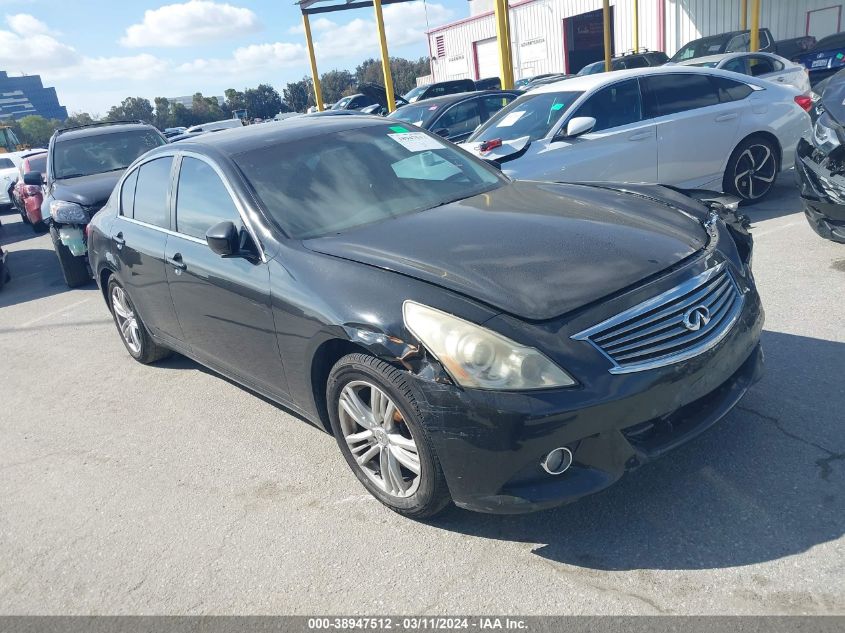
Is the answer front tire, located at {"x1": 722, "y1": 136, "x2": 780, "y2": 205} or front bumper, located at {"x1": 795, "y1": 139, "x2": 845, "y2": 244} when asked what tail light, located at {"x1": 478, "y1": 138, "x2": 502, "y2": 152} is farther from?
front bumper, located at {"x1": 795, "y1": 139, "x2": 845, "y2": 244}

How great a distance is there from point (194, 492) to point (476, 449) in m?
1.75

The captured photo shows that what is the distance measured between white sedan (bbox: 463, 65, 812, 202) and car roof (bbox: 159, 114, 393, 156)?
269cm

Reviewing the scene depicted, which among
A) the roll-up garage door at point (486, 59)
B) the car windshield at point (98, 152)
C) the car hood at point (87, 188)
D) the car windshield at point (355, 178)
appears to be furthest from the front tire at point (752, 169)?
the roll-up garage door at point (486, 59)

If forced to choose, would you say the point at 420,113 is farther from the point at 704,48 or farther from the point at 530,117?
the point at 704,48

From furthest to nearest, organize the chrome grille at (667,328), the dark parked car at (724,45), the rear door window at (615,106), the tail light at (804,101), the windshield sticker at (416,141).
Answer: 1. the dark parked car at (724,45)
2. the tail light at (804,101)
3. the rear door window at (615,106)
4. the windshield sticker at (416,141)
5. the chrome grille at (667,328)

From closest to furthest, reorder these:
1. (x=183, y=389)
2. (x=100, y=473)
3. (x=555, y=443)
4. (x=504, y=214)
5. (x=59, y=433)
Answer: (x=555, y=443)
(x=504, y=214)
(x=100, y=473)
(x=59, y=433)
(x=183, y=389)

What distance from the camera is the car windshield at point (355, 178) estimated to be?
3.65 meters

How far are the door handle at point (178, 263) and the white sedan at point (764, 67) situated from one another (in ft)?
30.7

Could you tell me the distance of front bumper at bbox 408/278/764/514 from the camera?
2537 mm

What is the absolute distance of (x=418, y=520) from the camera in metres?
3.10

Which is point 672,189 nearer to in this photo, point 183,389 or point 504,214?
point 504,214

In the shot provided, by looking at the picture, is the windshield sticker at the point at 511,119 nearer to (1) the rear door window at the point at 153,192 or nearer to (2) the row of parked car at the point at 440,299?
(2) the row of parked car at the point at 440,299

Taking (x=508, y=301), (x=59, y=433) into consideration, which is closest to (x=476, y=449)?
(x=508, y=301)

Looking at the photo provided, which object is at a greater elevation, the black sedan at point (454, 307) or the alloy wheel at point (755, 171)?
the black sedan at point (454, 307)
